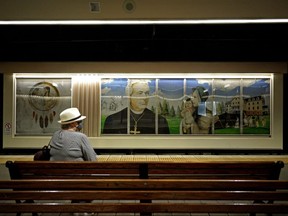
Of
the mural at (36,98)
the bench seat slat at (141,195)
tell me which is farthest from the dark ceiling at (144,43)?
the bench seat slat at (141,195)

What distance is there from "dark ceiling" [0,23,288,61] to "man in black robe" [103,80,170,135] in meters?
1.01

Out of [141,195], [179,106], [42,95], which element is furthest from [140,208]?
[42,95]

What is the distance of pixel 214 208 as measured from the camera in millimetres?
2902

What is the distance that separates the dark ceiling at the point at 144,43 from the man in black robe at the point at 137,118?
3.30ft

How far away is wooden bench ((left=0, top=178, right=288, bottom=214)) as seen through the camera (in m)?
2.88

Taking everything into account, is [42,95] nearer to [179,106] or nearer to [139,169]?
[179,106]

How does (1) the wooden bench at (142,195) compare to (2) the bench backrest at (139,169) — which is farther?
(2) the bench backrest at (139,169)

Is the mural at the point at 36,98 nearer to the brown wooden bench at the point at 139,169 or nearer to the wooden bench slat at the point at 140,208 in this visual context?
the brown wooden bench at the point at 139,169

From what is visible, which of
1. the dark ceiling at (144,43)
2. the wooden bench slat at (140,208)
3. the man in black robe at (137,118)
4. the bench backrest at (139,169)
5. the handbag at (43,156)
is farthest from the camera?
the man in black robe at (137,118)

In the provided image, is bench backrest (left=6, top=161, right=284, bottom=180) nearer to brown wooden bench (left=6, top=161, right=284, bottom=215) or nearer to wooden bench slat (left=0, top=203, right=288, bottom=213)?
brown wooden bench (left=6, top=161, right=284, bottom=215)

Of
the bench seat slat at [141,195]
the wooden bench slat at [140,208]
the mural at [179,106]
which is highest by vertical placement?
the mural at [179,106]

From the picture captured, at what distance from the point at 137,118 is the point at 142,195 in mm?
6672

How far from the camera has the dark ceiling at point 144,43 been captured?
28.6ft

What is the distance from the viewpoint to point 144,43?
9352mm
